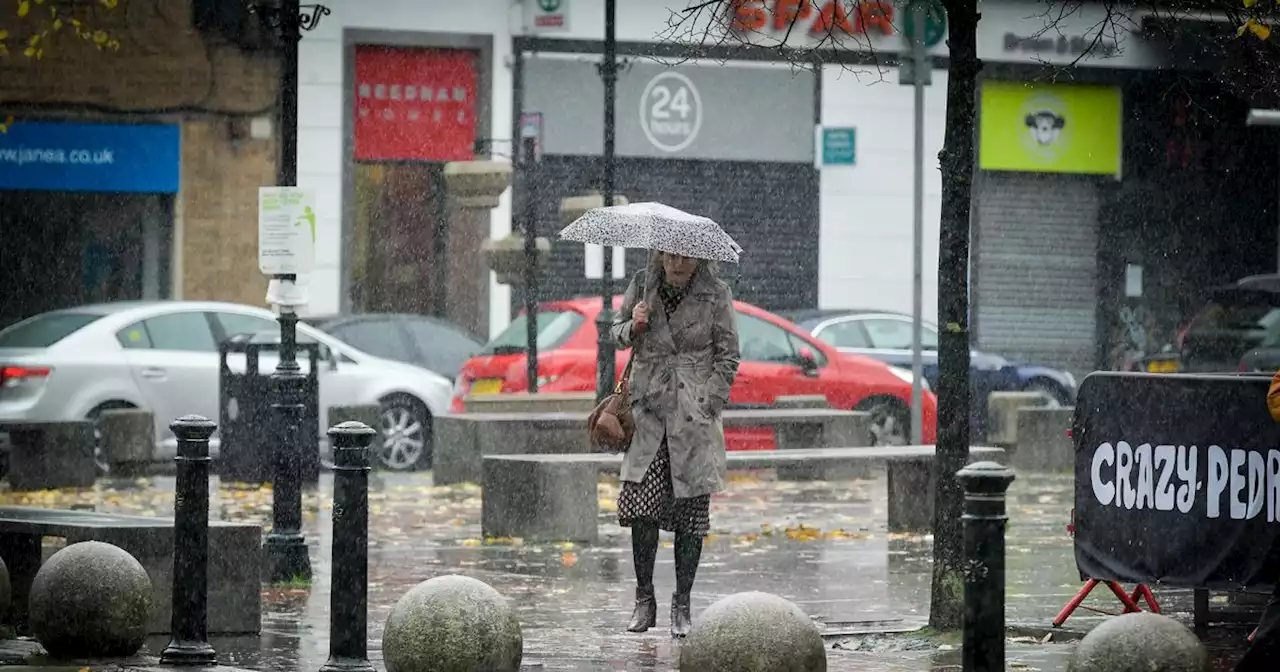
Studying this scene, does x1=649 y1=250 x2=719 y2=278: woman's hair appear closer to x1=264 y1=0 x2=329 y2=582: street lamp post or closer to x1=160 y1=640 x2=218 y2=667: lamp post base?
x1=264 y1=0 x2=329 y2=582: street lamp post

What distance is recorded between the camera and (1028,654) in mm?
9594

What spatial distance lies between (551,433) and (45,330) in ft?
16.0

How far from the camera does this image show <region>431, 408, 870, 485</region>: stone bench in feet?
59.7

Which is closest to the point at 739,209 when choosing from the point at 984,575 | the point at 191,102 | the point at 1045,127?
the point at 1045,127

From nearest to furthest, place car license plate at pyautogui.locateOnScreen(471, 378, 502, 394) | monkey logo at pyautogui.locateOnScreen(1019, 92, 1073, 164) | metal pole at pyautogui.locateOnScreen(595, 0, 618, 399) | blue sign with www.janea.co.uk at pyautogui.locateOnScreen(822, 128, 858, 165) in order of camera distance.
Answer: metal pole at pyautogui.locateOnScreen(595, 0, 618, 399) → car license plate at pyautogui.locateOnScreen(471, 378, 502, 394) → blue sign with www.janea.co.uk at pyautogui.locateOnScreen(822, 128, 858, 165) → monkey logo at pyautogui.locateOnScreen(1019, 92, 1073, 164)

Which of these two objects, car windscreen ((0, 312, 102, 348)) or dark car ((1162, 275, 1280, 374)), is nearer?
car windscreen ((0, 312, 102, 348))

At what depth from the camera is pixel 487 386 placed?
2061 cm

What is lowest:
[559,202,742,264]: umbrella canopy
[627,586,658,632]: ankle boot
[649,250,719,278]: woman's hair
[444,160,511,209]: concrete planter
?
[627,586,658,632]: ankle boot

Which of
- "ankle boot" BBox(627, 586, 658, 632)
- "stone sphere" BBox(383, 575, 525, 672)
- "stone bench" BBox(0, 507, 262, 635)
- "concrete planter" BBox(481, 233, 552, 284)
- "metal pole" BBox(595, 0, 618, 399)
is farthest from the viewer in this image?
"concrete planter" BBox(481, 233, 552, 284)

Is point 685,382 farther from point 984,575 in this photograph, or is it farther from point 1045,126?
point 1045,126

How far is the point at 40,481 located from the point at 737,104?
16.0 metres

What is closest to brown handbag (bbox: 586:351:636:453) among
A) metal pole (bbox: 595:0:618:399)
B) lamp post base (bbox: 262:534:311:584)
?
lamp post base (bbox: 262:534:311:584)

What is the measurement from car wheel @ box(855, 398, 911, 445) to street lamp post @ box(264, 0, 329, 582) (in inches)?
406

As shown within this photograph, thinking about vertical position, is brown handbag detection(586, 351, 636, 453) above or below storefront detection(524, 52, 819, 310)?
below
